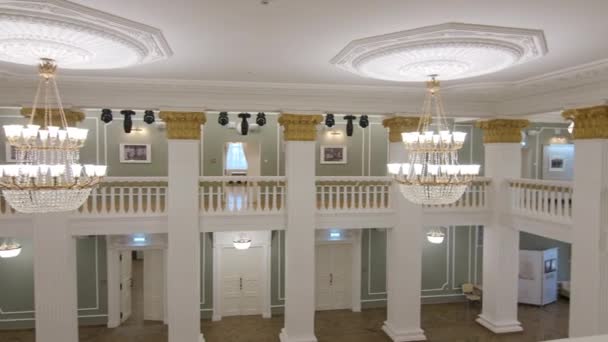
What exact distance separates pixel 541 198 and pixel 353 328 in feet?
18.4

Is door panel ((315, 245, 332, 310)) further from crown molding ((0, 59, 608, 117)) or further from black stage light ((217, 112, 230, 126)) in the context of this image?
crown molding ((0, 59, 608, 117))

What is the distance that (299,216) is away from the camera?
8.91 m

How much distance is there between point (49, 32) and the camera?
4.19 meters

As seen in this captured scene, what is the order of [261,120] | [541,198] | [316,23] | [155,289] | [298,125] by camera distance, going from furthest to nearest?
[155,289] < [261,120] < [298,125] < [541,198] < [316,23]

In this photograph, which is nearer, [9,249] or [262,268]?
[9,249]

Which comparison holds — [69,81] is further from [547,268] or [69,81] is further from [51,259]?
[547,268]

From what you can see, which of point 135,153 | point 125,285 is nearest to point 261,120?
point 135,153

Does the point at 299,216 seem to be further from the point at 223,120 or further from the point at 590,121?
the point at 590,121

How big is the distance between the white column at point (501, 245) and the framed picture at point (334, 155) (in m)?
3.98

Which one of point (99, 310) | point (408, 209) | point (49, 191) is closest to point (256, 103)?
point (408, 209)

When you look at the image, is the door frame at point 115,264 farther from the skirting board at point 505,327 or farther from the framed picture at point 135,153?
the skirting board at point 505,327

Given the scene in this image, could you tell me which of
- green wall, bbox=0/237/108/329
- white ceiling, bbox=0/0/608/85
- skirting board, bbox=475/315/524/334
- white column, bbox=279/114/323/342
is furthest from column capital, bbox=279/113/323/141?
skirting board, bbox=475/315/524/334

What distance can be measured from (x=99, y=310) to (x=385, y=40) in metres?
10.4

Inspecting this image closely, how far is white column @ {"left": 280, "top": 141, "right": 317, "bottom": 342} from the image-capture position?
29.1 feet
